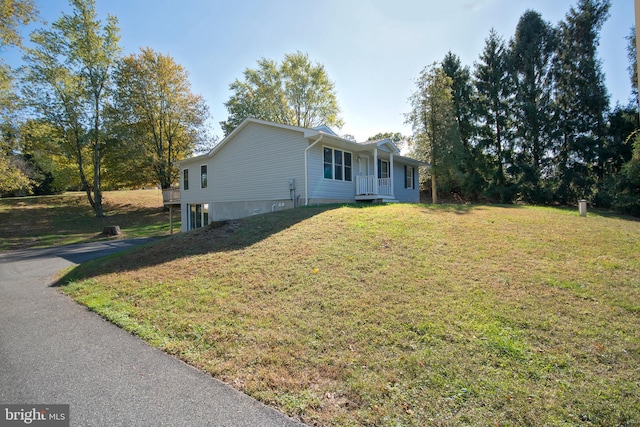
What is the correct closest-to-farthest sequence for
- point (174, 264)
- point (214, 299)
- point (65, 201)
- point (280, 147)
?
point (214, 299) < point (174, 264) < point (280, 147) < point (65, 201)

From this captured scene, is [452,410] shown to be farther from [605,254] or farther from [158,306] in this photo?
[605,254]

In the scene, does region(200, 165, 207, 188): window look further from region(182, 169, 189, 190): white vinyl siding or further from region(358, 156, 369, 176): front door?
region(358, 156, 369, 176): front door

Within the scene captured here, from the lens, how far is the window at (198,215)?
19109mm

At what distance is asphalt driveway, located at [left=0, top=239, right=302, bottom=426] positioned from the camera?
2605mm

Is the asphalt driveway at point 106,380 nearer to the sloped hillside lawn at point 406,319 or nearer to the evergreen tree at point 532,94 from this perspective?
the sloped hillside lawn at point 406,319

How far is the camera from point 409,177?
869 inches

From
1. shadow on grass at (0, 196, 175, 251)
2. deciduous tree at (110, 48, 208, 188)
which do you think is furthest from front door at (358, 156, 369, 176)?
deciduous tree at (110, 48, 208, 188)

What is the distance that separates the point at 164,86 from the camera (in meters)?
27.5

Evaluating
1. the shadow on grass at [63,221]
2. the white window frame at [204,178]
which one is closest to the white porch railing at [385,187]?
the white window frame at [204,178]

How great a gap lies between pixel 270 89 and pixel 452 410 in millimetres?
32841

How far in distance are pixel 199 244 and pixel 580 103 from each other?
28.3 metres

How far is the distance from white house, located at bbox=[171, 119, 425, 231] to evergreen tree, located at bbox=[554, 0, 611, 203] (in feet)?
42.8

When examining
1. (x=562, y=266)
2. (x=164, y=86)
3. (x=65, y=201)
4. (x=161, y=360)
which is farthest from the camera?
(x=65, y=201)

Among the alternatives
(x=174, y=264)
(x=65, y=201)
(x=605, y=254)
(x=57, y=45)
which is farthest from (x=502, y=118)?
(x=65, y=201)
